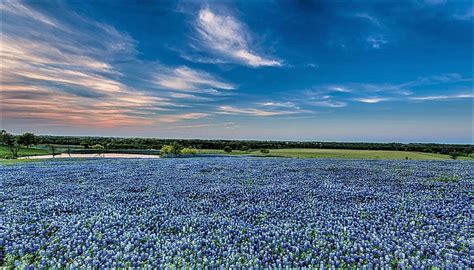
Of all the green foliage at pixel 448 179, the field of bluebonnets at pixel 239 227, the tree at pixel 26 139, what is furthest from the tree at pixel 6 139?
the green foliage at pixel 448 179

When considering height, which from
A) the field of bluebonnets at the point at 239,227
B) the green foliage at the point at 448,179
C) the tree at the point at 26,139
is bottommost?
the field of bluebonnets at the point at 239,227

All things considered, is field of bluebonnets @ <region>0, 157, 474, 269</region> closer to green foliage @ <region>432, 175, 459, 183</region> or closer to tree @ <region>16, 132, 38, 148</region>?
green foliage @ <region>432, 175, 459, 183</region>

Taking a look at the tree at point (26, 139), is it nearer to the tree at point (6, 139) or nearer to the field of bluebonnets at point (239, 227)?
the tree at point (6, 139)

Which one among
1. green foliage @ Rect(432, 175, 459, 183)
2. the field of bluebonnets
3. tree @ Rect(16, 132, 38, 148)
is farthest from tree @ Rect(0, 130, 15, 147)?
green foliage @ Rect(432, 175, 459, 183)

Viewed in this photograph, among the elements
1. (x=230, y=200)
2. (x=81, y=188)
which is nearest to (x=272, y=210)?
(x=230, y=200)

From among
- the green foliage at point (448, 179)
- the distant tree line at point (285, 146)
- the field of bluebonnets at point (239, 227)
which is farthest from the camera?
the distant tree line at point (285, 146)

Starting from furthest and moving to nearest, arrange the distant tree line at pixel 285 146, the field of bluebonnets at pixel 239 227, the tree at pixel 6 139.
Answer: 1. the tree at pixel 6 139
2. the distant tree line at pixel 285 146
3. the field of bluebonnets at pixel 239 227

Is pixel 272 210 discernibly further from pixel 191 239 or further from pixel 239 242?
pixel 191 239

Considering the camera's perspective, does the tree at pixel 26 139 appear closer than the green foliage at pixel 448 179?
No

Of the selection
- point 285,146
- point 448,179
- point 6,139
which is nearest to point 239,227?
point 448,179

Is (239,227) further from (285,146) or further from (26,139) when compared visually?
(26,139)
